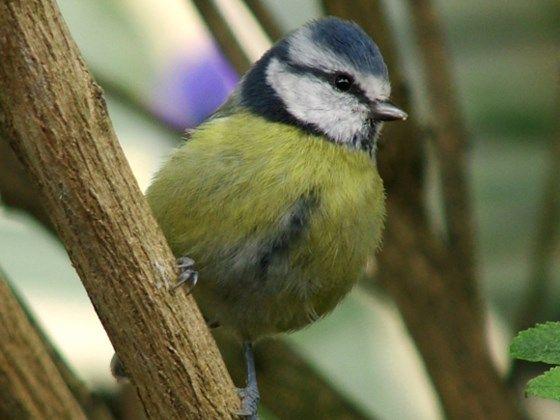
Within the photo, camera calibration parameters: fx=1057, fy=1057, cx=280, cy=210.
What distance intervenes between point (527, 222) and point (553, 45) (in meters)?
0.45

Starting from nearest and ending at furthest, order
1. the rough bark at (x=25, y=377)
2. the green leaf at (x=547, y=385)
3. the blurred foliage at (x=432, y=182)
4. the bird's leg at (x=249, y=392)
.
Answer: the green leaf at (x=547, y=385)
the bird's leg at (x=249, y=392)
the rough bark at (x=25, y=377)
the blurred foliage at (x=432, y=182)

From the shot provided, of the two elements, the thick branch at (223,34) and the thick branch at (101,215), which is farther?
the thick branch at (223,34)

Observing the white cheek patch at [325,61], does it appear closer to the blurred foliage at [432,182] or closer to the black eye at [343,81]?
the black eye at [343,81]

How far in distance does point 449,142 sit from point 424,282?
0.32m

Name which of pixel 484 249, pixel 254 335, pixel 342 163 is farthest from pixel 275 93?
pixel 484 249

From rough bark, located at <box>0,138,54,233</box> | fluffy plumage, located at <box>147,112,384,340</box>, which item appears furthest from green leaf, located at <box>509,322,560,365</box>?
rough bark, located at <box>0,138,54,233</box>

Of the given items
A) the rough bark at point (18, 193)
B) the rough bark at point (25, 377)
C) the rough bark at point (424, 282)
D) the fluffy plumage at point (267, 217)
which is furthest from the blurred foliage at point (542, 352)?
the rough bark at point (18, 193)

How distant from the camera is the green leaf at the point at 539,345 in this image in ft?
3.65

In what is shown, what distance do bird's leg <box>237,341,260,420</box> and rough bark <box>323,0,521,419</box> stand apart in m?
0.35

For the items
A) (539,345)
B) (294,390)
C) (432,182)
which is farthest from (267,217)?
(432,182)

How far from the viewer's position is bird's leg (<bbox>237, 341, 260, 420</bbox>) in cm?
159

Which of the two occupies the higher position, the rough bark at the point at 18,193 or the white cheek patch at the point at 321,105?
the rough bark at the point at 18,193

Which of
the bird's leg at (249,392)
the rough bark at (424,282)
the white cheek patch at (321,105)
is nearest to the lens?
the bird's leg at (249,392)

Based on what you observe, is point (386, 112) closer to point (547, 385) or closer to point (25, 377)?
point (25, 377)
